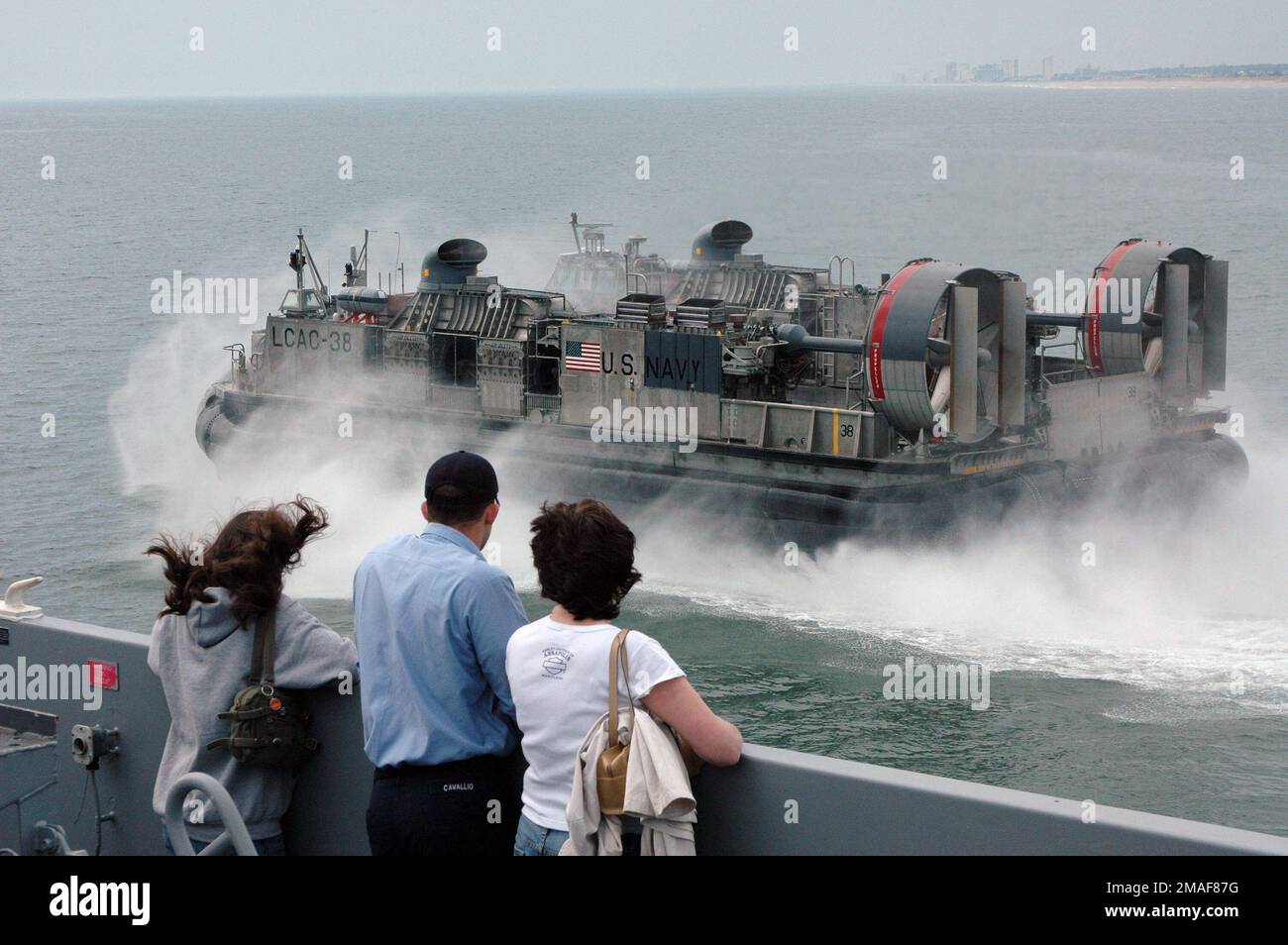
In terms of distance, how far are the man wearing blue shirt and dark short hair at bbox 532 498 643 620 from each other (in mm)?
297

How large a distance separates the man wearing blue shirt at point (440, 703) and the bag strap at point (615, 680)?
466 mm

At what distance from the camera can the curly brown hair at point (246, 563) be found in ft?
15.0

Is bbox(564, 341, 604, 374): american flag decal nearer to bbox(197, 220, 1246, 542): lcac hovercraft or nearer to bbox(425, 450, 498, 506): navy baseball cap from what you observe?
bbox(197, 220, 1246, 542): lcac hovercraft

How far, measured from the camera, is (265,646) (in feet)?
15.4

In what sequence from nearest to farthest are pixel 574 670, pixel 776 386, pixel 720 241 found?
pixel 574 670
pixel 776 386
pixel 720 241

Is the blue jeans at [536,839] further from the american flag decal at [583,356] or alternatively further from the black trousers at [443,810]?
the american flag decal at [583,356]

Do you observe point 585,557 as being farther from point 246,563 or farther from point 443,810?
point 246,563

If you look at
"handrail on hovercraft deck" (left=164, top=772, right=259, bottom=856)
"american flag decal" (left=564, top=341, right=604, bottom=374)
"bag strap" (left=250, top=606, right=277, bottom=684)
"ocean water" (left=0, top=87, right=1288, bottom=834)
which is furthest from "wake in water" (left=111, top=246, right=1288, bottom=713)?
"handrail on hovercraft deck" (left=164, top=772, right=259, bottom=856)

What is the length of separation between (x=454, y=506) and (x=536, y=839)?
0.91m

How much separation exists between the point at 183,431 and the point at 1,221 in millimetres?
60084

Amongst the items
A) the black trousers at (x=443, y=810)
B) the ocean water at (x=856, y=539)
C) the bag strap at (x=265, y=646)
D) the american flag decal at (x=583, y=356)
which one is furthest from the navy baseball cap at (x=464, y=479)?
the american flag decal at (x=583, y=356)

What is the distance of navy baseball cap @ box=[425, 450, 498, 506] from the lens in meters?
4.53

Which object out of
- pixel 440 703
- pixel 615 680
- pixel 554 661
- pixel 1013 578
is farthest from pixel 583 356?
pixel 615 680
